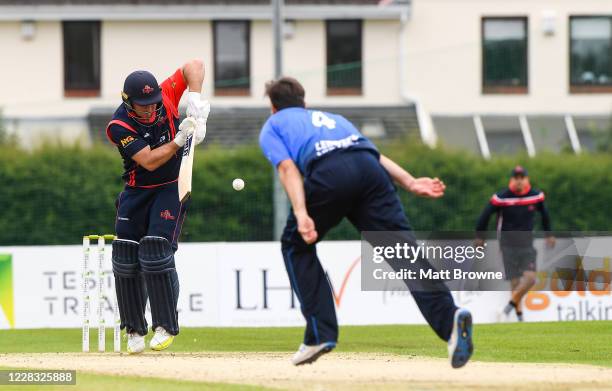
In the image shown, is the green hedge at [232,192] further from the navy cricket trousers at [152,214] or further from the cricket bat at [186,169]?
the cricket bat at [186,169]

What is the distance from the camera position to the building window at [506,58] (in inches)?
1195

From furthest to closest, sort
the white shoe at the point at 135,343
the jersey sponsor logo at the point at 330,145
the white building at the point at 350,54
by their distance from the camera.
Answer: the white building at the point at 350,54 → the white shoe at the point at 135,343 → the jersey sponsor logo at the point at 330,145

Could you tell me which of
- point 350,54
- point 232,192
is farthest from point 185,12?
point 232,192

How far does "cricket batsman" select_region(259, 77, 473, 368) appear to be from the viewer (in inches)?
343

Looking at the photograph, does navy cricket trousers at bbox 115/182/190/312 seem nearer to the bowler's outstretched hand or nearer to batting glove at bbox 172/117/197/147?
batting glove at bbox 172/117/197/147

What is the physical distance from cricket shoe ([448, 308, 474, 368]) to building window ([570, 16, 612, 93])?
2299 centimetres

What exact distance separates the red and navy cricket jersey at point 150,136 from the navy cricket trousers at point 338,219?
2.42 meters

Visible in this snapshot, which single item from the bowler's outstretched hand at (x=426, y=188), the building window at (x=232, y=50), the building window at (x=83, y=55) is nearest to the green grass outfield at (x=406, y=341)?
the bowler's outstretched hand at (x=426, y=188)

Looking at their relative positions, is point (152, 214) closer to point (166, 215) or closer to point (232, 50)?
point (166, 215)

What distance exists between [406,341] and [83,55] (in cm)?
1825

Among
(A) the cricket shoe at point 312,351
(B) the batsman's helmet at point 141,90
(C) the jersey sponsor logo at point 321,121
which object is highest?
(B) the batsman's helmet at point 141,90

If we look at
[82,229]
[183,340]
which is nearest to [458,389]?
[183,340]

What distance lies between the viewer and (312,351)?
900 centimetres

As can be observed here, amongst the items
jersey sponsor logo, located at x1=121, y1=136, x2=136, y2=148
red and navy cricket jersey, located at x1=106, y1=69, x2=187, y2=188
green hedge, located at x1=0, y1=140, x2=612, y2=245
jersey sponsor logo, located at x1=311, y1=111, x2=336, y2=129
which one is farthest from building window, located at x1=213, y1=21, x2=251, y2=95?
jersey sponsor logo, located at x1=311, y1=111, x2=336, y2=129
